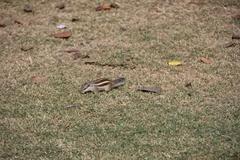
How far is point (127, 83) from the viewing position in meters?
4.26

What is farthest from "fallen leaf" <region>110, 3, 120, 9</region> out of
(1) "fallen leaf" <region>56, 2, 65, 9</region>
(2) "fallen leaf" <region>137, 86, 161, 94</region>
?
(2) "fallen leaf" <region>137, 86, 161, 94</region>

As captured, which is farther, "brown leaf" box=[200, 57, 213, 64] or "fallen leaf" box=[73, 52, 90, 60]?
"fallen leaf" box=[73, 52, 90, 60]

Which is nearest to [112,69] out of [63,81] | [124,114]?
[63,81]

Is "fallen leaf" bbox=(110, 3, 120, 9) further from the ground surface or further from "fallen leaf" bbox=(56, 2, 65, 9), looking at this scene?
"fallen leaf" bbox=(56, 2, 65, 9)

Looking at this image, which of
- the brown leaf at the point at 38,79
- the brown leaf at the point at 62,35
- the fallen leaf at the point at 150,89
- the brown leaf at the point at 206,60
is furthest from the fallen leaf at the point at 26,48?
the brown leaf at the point at 206,60

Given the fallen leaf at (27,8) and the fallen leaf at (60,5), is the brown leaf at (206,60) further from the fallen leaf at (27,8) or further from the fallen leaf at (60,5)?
the fallen leaf at (27,8)

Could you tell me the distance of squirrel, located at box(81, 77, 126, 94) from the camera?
13.6 feet

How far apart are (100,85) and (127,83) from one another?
23cm

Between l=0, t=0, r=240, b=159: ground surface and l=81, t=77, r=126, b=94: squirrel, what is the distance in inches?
2.4

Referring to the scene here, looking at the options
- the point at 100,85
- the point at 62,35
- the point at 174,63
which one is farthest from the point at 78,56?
the point at 174,63

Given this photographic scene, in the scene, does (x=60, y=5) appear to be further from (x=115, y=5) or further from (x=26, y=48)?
(x=26, y=48)

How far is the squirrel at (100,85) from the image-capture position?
163 inches

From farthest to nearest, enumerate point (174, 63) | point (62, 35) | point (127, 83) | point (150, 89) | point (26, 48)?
point (62, 35), point (26, 48), point (174, 63), point (127, 83), point (150, 89)

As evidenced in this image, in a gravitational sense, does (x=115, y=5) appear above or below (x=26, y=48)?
above
